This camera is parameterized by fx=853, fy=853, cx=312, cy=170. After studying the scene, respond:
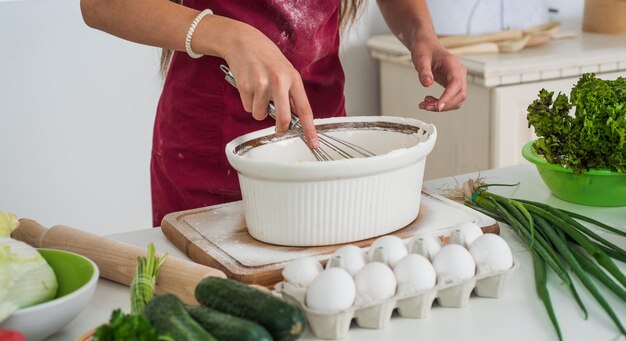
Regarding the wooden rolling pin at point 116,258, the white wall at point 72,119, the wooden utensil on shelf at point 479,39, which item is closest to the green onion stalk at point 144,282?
the wooden rolling pin at point 116,258

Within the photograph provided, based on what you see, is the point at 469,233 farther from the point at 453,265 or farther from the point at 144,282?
the point at 144,282

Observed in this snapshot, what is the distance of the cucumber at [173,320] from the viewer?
844 millimetres

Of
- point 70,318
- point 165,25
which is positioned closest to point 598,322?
point 70,318

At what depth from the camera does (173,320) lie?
86cm

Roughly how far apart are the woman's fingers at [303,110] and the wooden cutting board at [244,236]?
0.16m

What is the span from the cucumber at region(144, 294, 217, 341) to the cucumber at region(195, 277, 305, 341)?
0.14 feet

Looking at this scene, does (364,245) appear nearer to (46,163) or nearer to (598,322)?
(598,322)

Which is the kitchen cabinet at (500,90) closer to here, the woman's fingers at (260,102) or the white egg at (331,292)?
the woman's fingers at (260,102)

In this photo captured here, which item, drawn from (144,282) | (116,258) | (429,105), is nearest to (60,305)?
(144,282)

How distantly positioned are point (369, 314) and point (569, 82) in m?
1.77

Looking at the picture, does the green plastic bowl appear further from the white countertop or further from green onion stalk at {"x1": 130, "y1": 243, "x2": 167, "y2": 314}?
the white countertop

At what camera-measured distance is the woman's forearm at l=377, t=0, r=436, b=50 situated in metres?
1.61

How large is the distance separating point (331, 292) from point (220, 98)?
759 mm

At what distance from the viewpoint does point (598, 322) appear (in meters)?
1.02
